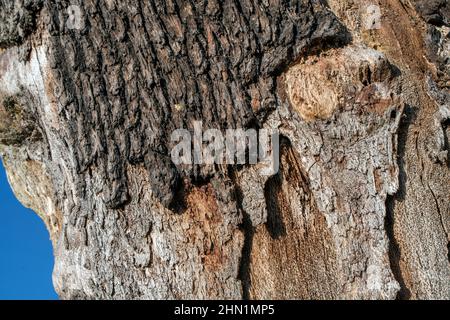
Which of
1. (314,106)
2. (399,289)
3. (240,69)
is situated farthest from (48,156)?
(399,289)

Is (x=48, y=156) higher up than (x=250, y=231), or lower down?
higher up

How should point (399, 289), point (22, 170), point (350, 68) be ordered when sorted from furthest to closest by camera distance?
point (22, 170) < point (350, 68) < point (399, 289)

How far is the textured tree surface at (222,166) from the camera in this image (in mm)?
2697

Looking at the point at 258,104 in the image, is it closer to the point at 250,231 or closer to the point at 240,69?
the point at 240,69

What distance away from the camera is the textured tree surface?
2.70 m

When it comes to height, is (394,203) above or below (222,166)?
below

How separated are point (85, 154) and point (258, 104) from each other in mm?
807

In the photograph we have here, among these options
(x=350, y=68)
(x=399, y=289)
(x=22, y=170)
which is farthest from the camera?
(x=22, y=170)

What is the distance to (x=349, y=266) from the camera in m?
2.74

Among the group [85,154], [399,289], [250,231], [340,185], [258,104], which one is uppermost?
[258,104]

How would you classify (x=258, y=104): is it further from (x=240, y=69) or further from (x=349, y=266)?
(x=349, y=266)

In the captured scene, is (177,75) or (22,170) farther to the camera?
(22,170)

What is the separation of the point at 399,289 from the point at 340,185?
52cm

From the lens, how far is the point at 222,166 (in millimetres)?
2766
